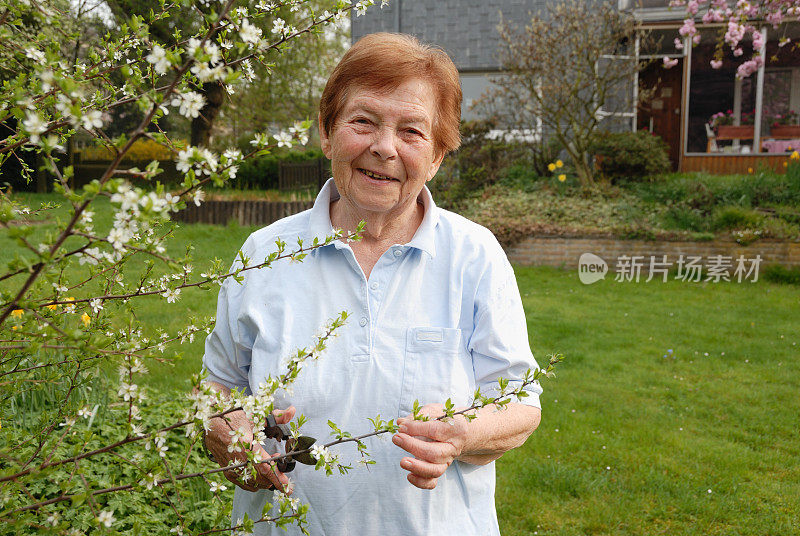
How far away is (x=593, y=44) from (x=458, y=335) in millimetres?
11529

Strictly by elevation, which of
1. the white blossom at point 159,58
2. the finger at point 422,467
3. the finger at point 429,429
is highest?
the white blossom at point 159,58

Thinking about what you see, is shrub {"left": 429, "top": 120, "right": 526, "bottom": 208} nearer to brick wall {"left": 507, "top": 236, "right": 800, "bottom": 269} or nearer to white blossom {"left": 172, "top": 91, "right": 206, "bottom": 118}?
brick wall {"left": 507, "top": 236, "right": 800, "bottom": 269}

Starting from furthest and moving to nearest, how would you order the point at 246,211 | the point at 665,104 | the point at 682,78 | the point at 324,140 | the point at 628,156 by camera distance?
the point at 665,104, the point at 682,78, the point at 628,156, the point at 246,211, the point at 324,140

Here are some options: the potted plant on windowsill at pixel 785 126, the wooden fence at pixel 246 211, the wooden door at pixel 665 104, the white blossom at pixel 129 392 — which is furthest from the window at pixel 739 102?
the white blossom at pixel 129 392

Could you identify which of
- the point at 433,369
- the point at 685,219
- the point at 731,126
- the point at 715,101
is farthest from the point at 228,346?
the point at 715,101

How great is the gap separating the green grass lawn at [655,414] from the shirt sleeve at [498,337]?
87.9 inches

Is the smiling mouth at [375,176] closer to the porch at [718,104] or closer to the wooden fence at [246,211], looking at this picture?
the wooden fence at [246,211]

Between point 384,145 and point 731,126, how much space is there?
15.5 metres

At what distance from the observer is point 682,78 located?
51.4ft

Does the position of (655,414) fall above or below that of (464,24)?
below

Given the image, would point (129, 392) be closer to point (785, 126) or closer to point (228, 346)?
point (228, 346)

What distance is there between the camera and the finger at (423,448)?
161 centimetres

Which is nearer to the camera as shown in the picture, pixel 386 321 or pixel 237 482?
pixel 237 482

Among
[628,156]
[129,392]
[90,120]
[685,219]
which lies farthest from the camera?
[628,156]
